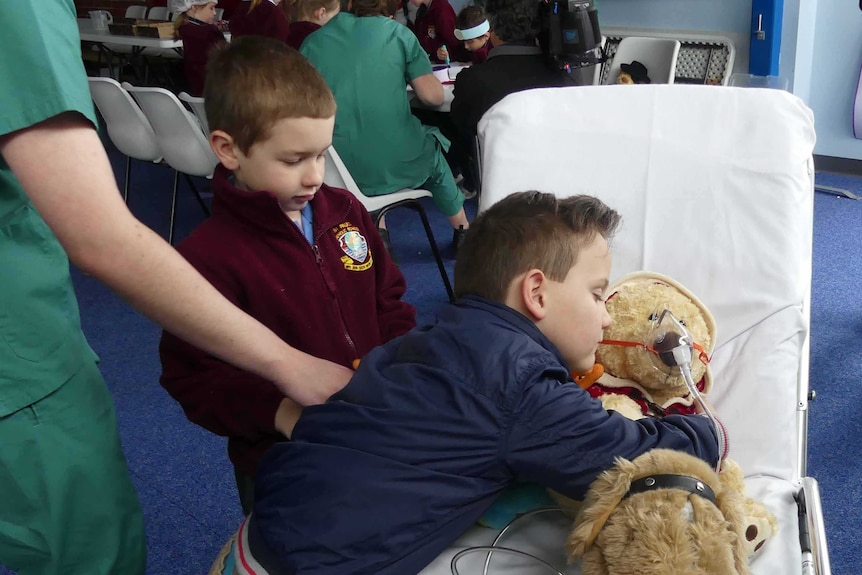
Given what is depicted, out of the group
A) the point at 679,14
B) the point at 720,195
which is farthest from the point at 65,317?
the point at 679,14

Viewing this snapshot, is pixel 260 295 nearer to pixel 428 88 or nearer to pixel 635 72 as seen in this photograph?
pixel 428 88

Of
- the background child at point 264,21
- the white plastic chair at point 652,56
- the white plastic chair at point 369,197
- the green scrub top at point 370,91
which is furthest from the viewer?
the background child at point 264,21

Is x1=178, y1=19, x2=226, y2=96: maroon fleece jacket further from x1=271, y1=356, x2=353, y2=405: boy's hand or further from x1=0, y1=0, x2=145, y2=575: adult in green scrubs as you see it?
x1=271, y1=356, x2=353, y2=405: boy's hand

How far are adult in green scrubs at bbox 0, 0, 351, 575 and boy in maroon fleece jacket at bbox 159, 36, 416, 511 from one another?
0.15m

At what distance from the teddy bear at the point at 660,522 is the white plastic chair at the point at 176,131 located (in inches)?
95.1

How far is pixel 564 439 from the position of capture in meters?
0.85

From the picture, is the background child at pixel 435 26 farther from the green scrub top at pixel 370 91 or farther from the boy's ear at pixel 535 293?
the boy's ear at pixel 535 293

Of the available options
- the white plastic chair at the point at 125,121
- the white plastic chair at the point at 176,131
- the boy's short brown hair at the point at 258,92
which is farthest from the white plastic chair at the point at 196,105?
the boy's short brown hair at the point at 258,92

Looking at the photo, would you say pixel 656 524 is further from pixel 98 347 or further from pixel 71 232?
pixel 98 347

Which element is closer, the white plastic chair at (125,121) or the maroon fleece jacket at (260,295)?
the maroon fleece jacket at (260,295)

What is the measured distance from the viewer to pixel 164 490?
2.00 metres

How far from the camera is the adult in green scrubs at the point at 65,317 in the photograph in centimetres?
75

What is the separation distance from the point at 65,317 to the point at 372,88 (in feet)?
6.05

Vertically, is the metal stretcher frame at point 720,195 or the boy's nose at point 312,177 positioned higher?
the boy's nose at point 312,177
